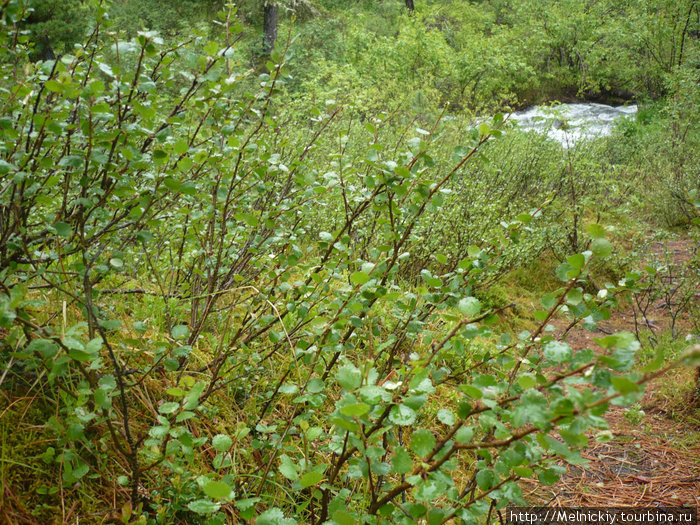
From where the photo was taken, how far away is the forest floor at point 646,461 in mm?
2223

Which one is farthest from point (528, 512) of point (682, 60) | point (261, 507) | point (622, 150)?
point (682, 60)

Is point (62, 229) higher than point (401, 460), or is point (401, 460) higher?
point (62, 229)

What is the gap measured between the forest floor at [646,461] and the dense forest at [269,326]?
16mm

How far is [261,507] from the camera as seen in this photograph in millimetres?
1562

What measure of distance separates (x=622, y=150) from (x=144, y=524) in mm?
10635

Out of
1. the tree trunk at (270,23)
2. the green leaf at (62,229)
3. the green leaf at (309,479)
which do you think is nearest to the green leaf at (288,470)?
the green leaf at (309,479)

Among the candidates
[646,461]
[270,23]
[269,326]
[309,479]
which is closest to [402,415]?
[309,479]

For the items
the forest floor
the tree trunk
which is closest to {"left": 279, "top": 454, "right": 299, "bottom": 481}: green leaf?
the forest floor

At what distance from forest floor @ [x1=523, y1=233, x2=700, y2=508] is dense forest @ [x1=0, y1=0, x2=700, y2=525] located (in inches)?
0.6

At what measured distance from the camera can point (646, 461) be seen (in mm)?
2561

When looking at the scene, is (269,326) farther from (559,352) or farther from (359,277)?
(559,352)

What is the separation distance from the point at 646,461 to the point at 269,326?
2.40 m

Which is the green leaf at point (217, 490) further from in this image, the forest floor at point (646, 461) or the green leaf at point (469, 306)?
the forest floor at point (646, 461)

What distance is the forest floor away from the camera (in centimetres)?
222
